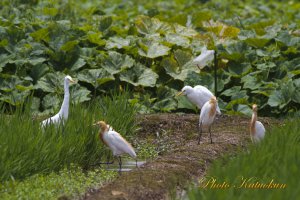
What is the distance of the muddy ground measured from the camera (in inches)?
266

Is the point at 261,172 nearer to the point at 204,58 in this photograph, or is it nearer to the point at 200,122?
the point at 200,122

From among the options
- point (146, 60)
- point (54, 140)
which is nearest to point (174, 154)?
point (54, 140)

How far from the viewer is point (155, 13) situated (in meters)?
14.5

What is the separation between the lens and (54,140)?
765cm

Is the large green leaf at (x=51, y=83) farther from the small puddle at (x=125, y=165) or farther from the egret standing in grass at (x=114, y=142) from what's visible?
the egret standing in grass at (x=114, y=142)

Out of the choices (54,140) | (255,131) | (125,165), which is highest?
(54,140)

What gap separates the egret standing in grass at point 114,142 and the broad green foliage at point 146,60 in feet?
10.7

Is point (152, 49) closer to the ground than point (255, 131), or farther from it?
closer to the ground

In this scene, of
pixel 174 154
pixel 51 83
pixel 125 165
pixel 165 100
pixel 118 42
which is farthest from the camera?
pixel 118 42

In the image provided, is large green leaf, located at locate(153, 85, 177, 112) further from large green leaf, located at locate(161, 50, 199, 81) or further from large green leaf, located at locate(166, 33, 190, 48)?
large green leaf, located at locate(166, 33, 190, 48)

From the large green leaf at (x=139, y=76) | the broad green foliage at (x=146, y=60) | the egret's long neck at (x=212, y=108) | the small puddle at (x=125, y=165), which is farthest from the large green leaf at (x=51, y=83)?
the egret's long neck at (x=212, y=108)

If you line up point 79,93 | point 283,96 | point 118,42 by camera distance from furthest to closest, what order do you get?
point 118,42 < point 283,96 < point 79,93

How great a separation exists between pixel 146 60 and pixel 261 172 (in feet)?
21.6

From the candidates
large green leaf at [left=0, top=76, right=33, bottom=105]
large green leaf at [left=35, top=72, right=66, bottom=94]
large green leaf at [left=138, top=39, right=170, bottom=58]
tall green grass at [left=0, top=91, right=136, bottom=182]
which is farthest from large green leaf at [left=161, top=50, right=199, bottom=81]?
tall green grass at [left=0, top=91, right=136, bottom=182]
